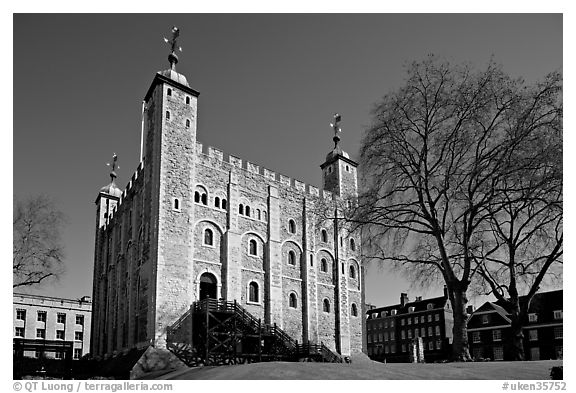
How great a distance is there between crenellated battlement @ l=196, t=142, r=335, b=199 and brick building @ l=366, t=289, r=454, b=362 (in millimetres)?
34482

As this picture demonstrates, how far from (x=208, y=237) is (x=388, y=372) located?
1546cm

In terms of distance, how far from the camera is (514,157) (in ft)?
63.0

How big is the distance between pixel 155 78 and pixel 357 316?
64.8ft

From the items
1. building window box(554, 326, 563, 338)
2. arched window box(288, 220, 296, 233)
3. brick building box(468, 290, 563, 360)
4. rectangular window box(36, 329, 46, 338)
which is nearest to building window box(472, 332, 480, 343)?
brick building box(468, 290, 563, 360)

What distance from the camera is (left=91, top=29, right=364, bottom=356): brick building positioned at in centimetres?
2775

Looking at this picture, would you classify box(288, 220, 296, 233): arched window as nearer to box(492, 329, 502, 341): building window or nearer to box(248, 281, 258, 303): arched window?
box(248, 281, 258, 303): arched window

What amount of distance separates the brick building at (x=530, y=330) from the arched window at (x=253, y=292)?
26.5 meters

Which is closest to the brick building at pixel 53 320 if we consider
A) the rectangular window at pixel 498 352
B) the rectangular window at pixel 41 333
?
the rectangular window at pixel 41 333

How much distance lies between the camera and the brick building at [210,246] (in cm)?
2775

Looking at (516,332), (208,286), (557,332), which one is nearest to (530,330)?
(557,332)

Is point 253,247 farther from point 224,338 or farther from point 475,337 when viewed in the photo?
point 475,337

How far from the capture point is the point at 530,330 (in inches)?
2101

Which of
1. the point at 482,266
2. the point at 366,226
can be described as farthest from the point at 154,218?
the point at 482,266
